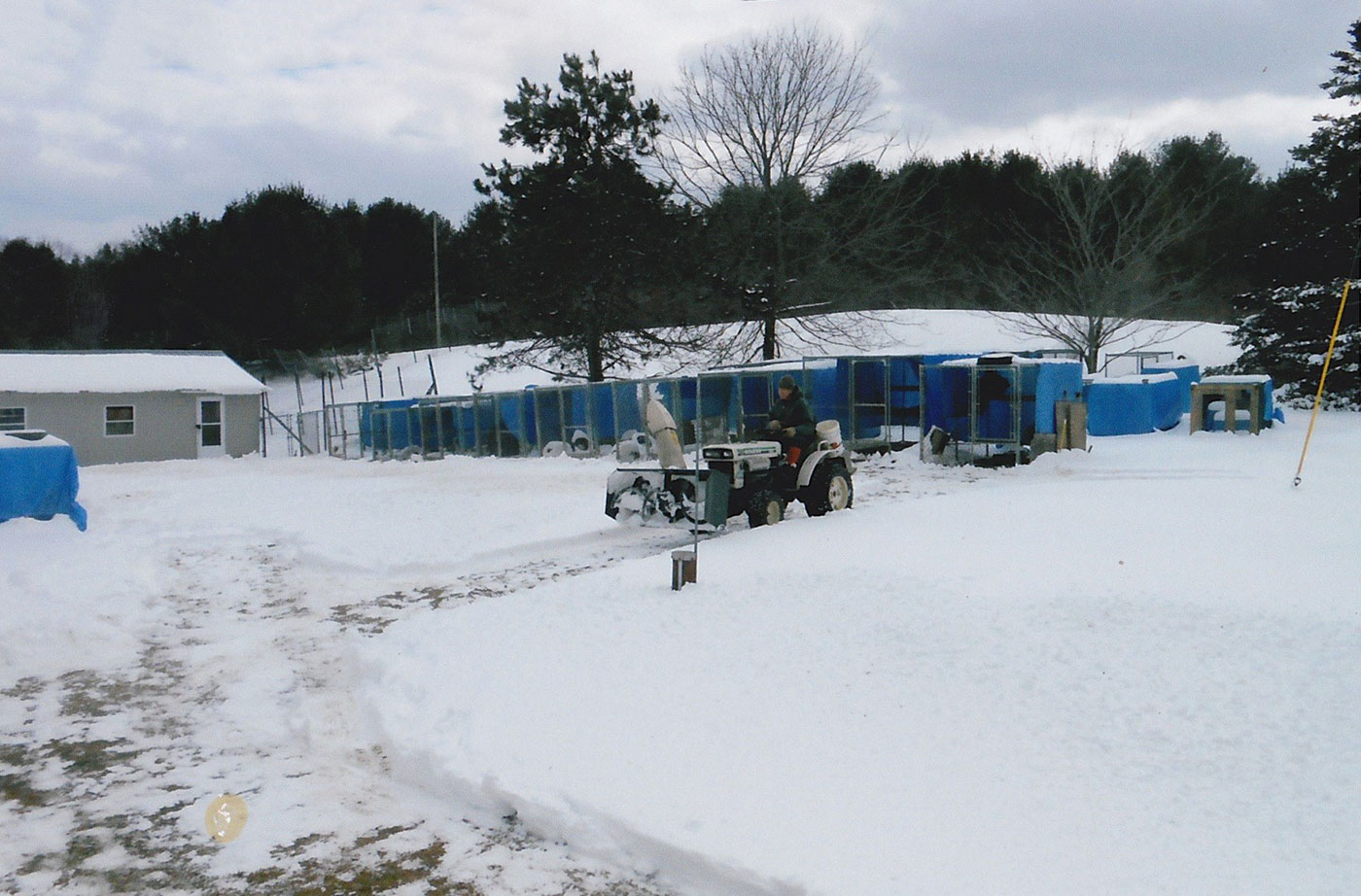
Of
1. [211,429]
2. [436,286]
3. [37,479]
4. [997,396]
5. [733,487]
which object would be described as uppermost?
[436,286]

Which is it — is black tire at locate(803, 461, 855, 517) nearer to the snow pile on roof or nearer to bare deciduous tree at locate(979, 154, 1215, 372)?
the snow pile on roof

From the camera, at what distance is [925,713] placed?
5.33 metres

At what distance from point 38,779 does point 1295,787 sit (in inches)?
233

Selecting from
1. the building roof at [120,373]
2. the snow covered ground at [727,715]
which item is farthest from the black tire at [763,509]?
the building roof at [120,373]

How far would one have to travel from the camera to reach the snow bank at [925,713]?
4074 millimetres

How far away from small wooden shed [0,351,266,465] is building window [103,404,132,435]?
0.08 ft

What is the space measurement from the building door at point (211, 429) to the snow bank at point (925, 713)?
84.6ft

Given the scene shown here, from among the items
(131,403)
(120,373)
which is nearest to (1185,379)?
(131,403)

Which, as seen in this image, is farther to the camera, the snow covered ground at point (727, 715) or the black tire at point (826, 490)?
the black tire at point (826, 490)

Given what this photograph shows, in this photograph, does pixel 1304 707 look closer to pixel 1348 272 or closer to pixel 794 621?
pixel 794 621

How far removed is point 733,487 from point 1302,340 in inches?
898

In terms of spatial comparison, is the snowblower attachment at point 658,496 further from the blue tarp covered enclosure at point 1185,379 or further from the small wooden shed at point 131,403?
→ the small wooden shed at point 131,403

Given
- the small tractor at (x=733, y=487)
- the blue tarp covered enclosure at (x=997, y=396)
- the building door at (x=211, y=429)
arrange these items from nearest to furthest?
the small tractor at (x=733, y=487) → the blue tarp covered enclosure at (x=997, y=396) → the building door at (x=211, y=429)

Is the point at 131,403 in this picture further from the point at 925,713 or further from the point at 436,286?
the point at 925,713
